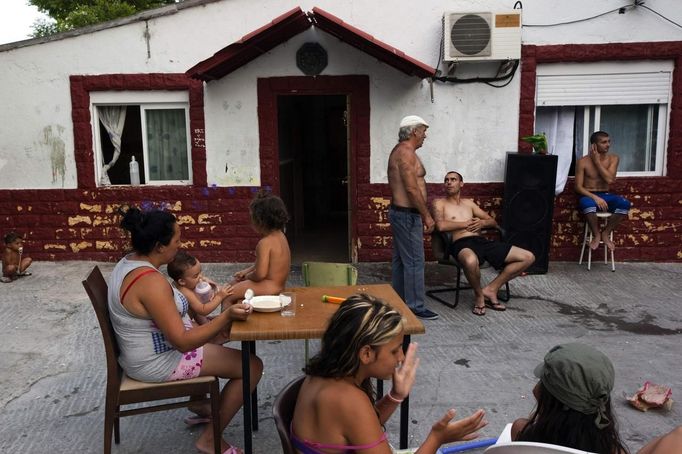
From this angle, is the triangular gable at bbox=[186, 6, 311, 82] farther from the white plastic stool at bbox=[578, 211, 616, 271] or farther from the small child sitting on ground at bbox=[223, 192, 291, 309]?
the white plastic stool at bbox=[578, 211, 616, 271]

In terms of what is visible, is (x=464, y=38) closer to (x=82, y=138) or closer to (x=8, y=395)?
(x=82, y=138)

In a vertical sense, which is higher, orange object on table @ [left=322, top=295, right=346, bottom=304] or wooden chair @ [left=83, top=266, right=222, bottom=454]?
orange object on table @ [left=322, top=295, right=346, bottom=304]

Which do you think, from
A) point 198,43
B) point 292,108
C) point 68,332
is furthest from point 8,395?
point 292,108

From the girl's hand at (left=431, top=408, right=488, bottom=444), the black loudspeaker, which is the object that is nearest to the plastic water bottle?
the black loudspeaker

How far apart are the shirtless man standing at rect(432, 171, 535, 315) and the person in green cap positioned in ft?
12.0

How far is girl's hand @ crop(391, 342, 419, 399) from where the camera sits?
2188 mm

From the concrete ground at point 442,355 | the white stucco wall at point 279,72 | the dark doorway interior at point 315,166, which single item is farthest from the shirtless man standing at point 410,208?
the dark doorway interior at point 315,166

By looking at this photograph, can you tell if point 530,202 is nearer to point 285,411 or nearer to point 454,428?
point 454,428

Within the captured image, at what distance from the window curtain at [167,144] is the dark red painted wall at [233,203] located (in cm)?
27

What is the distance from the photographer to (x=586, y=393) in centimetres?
183

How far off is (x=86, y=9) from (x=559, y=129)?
1337cm

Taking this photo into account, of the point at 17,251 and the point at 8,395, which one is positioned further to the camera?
the point at 17,251

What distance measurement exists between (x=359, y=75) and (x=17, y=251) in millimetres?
4488

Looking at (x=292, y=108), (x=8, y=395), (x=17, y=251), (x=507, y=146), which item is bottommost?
(x=8, y=395)
